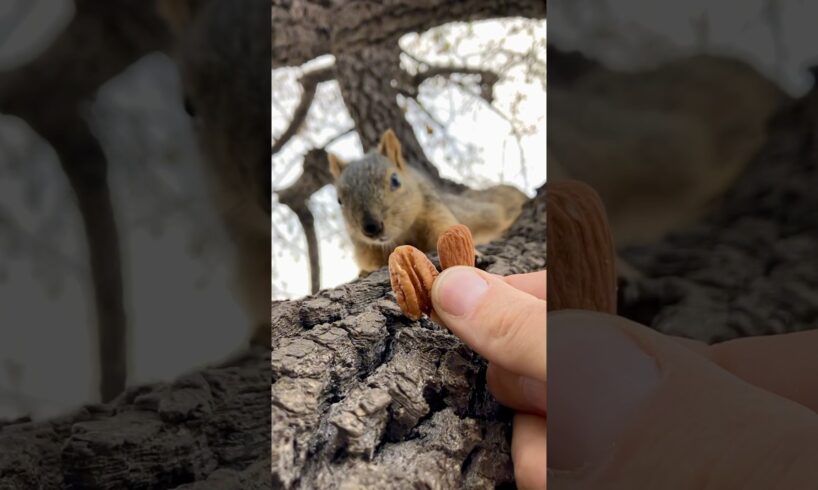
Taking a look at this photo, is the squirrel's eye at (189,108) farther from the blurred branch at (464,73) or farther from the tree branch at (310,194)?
the blurred branch at (464,73)

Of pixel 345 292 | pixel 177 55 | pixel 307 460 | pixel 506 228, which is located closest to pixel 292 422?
pixel 307 460

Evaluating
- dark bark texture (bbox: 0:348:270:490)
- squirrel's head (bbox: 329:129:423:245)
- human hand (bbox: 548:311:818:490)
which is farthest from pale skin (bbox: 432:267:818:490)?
dark bark texture (bbox: 0:348:270:490)

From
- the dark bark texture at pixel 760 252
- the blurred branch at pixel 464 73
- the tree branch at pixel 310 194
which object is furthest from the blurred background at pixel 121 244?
the dark bark texture at pixel 760 252

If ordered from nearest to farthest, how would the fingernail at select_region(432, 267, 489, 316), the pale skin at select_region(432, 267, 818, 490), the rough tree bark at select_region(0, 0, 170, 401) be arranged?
the pale skin at select_region(432, 267, 818, 490)
the rough tree bark at select_region(0, 0, 170, 401)
the fingernail at select_region(432, 267, 489, 316)

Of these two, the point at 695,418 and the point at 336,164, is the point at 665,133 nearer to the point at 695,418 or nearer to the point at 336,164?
the point at 695,418

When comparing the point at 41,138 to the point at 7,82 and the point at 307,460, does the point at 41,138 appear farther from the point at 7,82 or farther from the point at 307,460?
the point at 307,460

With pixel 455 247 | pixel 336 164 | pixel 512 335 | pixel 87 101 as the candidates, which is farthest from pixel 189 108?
pixel 512 335

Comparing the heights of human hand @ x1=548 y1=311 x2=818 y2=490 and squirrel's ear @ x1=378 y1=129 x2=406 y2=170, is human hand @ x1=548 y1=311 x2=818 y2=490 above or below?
below

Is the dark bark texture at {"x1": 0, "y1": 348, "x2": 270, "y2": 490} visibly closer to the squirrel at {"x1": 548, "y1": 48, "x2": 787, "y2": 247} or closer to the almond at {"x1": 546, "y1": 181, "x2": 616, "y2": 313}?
the almond at {"x1": 546, "y1": 181, "x2": 616, "y2": 313}
